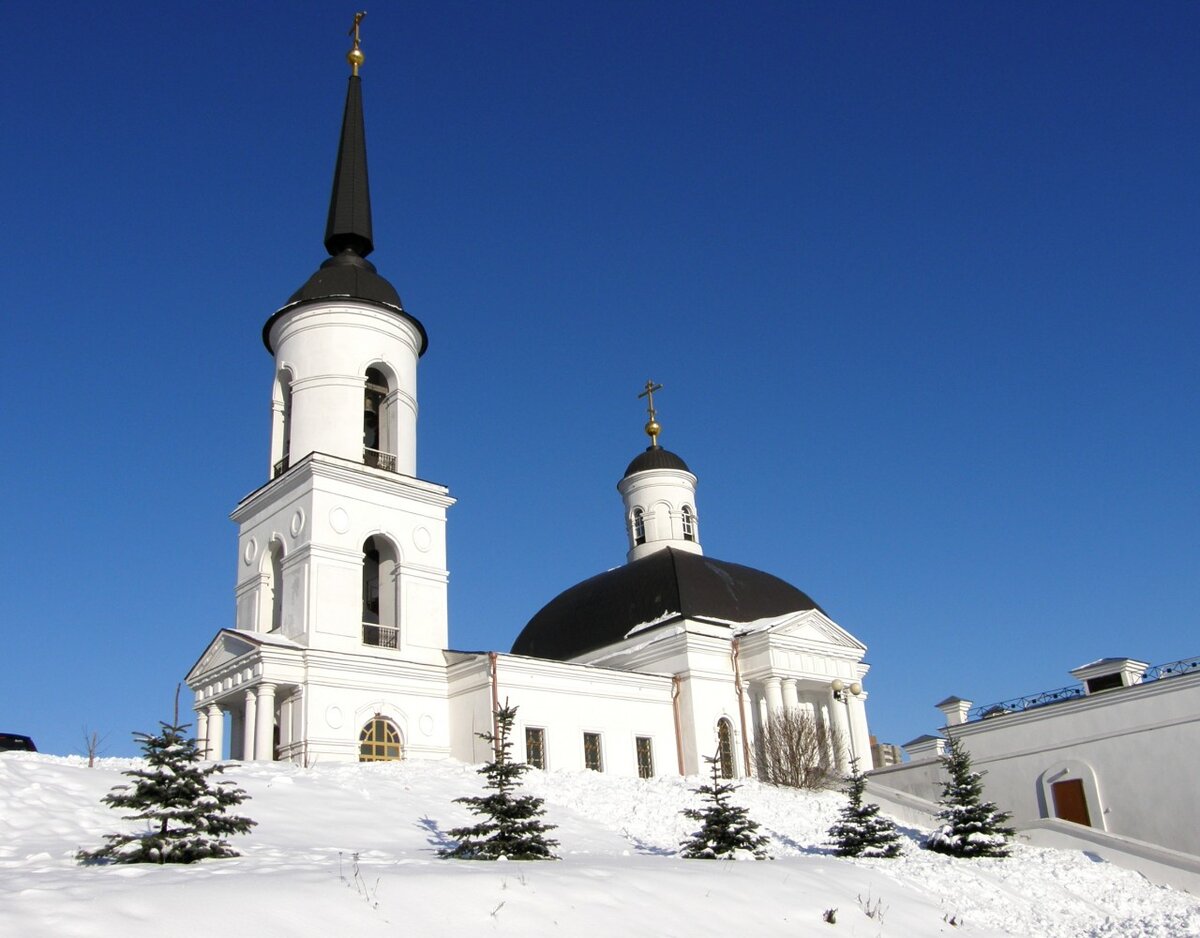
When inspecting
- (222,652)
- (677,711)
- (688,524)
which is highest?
(688,524)

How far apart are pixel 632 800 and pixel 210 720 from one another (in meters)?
10.1

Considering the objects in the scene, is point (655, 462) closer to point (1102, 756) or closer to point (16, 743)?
Answer: point (1102, 756)

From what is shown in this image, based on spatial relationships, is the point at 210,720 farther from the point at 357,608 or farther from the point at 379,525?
the point at 379,525

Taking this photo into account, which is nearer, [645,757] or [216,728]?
[216,728]

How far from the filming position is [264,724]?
909 inches

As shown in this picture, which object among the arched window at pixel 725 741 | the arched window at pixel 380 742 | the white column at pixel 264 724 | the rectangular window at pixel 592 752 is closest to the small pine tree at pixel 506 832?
the white column at pixel 264 724

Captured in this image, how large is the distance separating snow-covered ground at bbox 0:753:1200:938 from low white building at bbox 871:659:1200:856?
4.76 m

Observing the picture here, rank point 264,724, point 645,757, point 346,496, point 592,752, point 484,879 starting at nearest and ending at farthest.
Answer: point 484,879 < point 264,724 < point 346,496 < point 592,752 < point 645,757

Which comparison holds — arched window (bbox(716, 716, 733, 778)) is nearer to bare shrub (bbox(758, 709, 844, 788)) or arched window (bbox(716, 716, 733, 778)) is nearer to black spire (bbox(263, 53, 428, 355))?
bare shrub (bbox(758, 709, 844, 788))

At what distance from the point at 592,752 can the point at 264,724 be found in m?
8.55

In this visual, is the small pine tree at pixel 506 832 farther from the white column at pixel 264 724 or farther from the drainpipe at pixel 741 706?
the drainpipe at pixel 741 706

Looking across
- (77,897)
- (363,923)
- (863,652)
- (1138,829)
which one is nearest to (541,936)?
(363,923)

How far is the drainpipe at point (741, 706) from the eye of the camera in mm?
30594

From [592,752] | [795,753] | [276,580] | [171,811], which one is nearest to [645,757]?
[592,752]
